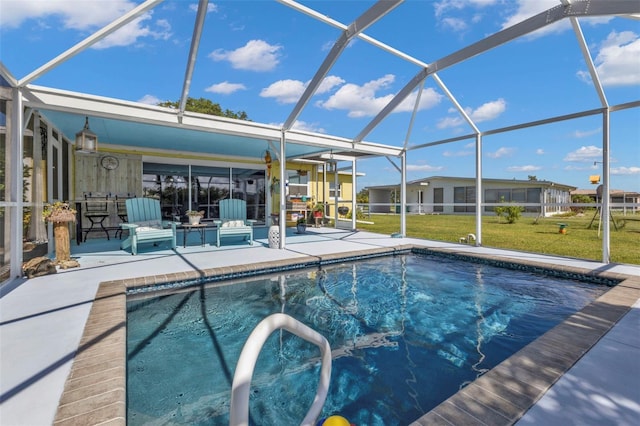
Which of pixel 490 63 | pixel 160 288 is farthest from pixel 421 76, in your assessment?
pixel 160 288

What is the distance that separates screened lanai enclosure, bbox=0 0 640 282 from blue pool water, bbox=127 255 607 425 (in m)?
2.24

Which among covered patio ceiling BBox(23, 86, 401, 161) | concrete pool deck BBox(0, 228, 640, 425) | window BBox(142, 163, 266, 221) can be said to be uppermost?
covered patio ceiling BBox(23, 86, 401, 161)

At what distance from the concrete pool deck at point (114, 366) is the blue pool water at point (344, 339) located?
0.34 metres

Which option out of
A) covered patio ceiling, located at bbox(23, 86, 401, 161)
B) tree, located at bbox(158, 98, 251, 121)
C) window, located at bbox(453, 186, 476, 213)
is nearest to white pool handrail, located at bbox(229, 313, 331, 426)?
covered patio ceiling, located at bbox(23, 86, 401, 161)

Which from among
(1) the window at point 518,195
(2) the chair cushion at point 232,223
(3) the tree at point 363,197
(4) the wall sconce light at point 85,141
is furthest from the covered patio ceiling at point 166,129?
(3) the tree at point 363,197

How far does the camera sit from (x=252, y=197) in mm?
11688

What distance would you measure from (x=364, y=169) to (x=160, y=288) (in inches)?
505

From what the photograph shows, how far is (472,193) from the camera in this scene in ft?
71.2

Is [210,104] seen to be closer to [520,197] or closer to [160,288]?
[160,288]

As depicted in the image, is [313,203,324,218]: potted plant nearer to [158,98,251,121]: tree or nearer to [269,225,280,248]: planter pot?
[269,225,280,248]: planter pot

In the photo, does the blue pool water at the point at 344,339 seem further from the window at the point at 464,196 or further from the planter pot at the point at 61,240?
the window at the point at 464,196

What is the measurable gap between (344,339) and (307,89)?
413 cm

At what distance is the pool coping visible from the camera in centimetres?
153

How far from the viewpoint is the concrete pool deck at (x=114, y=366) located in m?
1.56
